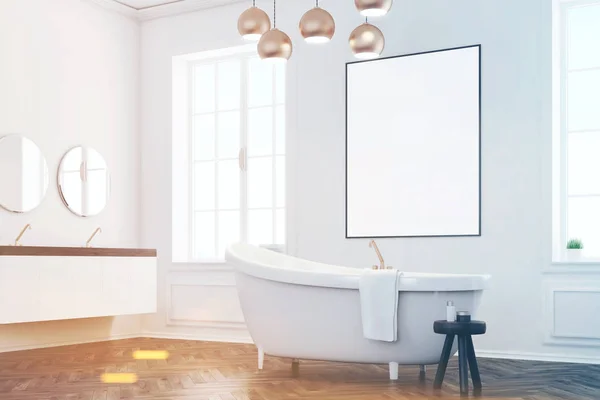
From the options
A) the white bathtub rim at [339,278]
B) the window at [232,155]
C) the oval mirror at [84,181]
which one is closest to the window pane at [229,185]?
the window at [232,155]

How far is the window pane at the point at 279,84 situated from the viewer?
248 inches

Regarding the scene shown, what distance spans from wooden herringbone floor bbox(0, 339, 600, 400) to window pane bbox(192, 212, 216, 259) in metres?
1.44

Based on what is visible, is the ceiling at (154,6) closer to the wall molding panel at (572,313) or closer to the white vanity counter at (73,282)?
the white vanity counter at (73,282)

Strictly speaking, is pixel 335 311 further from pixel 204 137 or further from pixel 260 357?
pixel 204 137

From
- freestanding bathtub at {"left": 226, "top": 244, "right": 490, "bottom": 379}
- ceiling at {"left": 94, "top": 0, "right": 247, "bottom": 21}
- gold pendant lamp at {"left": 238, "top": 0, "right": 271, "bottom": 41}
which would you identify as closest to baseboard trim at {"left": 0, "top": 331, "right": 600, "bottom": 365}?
freestanding bathtub at {"left": 226, "top": 244, "right": 490, "bottom": 379}

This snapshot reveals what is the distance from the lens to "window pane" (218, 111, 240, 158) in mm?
6488

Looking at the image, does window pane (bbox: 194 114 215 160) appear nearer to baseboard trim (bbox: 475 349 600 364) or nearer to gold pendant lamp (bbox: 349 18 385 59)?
gold pendant lamp (bbox: 349 18 385 59)

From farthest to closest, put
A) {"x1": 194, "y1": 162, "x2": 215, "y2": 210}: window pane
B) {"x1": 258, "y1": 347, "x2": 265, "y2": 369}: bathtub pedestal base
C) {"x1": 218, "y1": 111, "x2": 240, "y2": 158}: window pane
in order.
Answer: {"x1": 194, "y1": 162, "x2": 215, "y2": 210}: window pane, {"x1": 218, "y1": 111, "x2": 240, "y2": 158}: window pane, {"x1": 258, "y1": 347, "x2": 265, "y2": 369}: bathtub pedestal base

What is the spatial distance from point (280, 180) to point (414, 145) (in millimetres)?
1290

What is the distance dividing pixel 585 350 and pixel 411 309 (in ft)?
5.22

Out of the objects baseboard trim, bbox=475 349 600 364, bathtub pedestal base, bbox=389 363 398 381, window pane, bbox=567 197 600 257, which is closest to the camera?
bathtub pedestal base, bbox=389 363 398 381

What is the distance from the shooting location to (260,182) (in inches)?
248

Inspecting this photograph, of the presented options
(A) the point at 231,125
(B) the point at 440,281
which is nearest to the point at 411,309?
(B) the point at 440,281

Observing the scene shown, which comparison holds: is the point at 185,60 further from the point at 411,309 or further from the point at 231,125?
the point at 411,309
